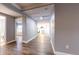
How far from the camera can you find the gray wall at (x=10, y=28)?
23.2ft

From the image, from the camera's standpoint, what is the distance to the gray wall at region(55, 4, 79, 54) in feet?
13.9

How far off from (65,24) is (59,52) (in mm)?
1103

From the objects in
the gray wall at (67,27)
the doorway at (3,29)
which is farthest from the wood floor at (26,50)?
the gray wall at (67,27)

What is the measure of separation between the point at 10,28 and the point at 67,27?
14.4 feet

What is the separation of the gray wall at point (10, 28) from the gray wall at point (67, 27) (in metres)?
A: 3.83

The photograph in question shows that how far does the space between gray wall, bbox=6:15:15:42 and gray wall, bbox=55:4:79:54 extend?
383cm

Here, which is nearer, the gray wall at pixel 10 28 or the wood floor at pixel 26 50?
the wood floor at pixel 26 50

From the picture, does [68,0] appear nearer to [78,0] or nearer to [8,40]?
[78,0]

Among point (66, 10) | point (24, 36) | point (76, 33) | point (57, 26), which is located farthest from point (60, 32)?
point (24, 36)

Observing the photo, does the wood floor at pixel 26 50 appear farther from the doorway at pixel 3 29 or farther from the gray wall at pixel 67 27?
the gray wall at pixel 67 27

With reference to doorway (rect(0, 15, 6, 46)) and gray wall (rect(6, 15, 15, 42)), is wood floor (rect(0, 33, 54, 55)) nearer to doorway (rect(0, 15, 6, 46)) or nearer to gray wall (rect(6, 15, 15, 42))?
doorway (rect(0, 15, 6, 46))

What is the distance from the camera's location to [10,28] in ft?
24.6

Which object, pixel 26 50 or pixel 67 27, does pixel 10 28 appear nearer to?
pixel 26 50
